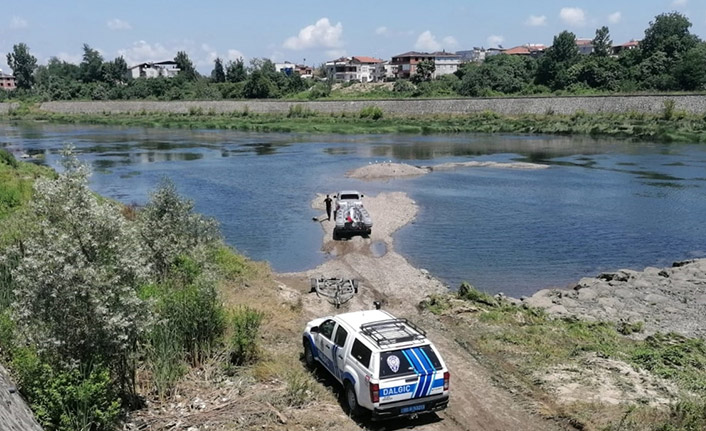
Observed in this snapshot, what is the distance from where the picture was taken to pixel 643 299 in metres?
25.2

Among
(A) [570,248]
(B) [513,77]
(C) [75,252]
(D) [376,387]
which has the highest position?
(B) [513,77]

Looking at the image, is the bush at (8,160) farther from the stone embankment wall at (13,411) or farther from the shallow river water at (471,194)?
the stone embankment wall at (13,411)

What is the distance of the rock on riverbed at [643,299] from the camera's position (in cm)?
2256

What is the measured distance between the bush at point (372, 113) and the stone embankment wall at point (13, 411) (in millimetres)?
116573

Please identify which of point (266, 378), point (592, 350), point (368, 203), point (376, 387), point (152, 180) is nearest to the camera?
point (376, 387)

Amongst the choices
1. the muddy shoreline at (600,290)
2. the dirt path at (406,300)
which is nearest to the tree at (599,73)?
the dirt path at (406,300)

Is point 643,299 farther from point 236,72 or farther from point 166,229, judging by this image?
point 236,72

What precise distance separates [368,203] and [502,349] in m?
28.4

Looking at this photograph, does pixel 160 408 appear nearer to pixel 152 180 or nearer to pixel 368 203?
pixel 368 203

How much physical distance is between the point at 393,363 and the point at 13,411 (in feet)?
23.2

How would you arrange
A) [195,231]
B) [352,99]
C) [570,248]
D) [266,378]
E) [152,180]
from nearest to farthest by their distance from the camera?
[266,378], [195,231], [570,248], [152,180], [352,99]

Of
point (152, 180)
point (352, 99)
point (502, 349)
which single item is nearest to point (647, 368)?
point (502, 349)

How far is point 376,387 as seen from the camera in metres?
12.6

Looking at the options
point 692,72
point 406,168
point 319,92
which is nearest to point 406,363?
point 406,168
